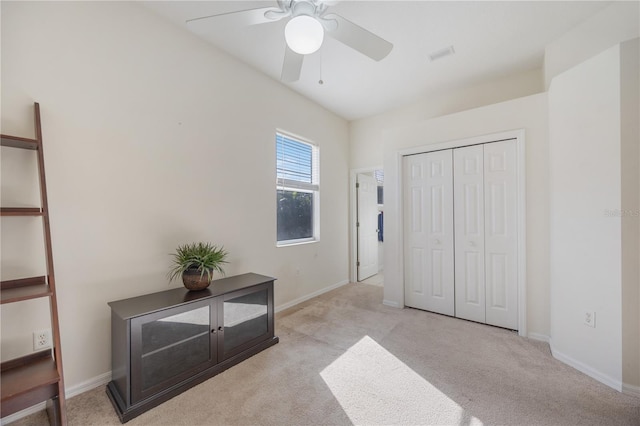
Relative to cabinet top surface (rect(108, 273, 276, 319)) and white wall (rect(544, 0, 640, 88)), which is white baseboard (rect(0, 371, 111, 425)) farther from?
white wall (rect(544, 0, 640, 88))

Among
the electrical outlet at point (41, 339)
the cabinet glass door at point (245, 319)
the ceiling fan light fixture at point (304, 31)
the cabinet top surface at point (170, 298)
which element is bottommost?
the cabinet glass door at point (245, 319)

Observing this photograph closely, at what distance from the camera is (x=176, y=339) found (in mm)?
1906

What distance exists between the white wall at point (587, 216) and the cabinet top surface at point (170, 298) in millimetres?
2578

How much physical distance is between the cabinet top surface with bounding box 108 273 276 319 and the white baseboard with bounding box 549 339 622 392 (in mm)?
2574

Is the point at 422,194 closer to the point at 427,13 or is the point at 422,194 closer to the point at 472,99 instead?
the point at 472,99

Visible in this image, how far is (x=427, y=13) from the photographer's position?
7.64 ft

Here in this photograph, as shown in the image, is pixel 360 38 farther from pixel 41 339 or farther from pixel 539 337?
pixel 539 337

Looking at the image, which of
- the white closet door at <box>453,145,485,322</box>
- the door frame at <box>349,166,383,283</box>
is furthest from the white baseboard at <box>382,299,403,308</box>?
the door frame at <box>349,166,383,283</box>

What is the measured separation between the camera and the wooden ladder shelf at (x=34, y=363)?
4.53 ft

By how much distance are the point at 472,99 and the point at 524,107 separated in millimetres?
1032

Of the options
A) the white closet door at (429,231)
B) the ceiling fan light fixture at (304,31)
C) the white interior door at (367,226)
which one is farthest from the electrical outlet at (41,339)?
the white interior door at (367,226)

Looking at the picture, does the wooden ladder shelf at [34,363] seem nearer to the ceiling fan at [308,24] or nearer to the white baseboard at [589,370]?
the ceiling fan at [308,24]

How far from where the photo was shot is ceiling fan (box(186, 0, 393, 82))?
149 cm

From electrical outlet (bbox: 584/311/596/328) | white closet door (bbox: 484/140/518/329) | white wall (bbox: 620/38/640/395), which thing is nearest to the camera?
white wall (bbox: 620/38/640/395)
